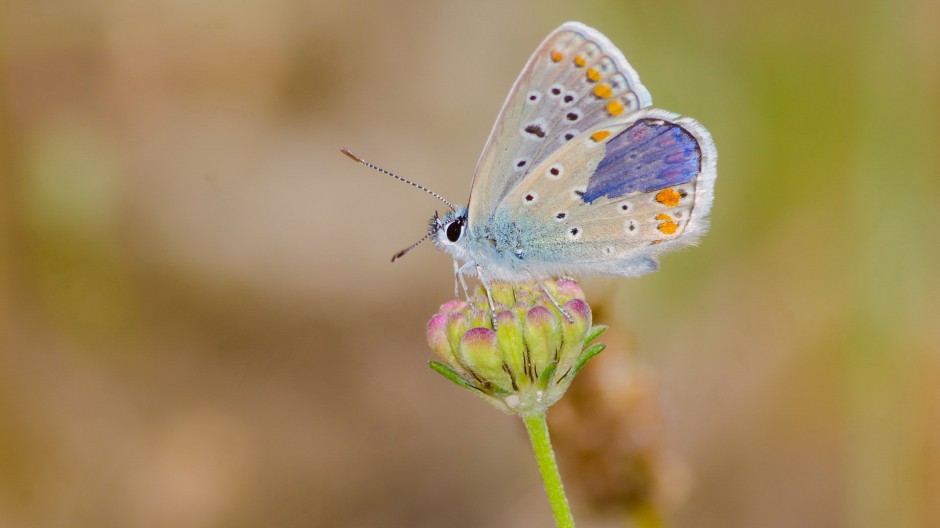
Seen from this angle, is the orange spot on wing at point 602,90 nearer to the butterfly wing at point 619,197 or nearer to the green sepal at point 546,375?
the butterfly wing at point 619,197

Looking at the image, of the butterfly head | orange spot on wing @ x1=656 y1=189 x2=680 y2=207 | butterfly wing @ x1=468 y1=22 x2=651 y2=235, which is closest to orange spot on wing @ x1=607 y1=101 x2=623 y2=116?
butterfly wing @ x1=468 y1=22 x2=651 y2=235

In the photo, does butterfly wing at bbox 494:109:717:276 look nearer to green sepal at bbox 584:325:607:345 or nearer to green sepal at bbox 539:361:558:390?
green sepal at bbox 584:325:607:345

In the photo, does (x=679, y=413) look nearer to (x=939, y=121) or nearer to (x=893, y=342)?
(x=893, y=342)

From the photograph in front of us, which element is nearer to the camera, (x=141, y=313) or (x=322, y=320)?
(x=141, y=313)

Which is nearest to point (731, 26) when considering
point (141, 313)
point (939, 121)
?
point (939, 121)

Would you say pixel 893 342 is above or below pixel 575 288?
below

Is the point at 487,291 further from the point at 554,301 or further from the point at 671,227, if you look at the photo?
the point at 671,227

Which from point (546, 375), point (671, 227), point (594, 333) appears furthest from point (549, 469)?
point (671, 227)
